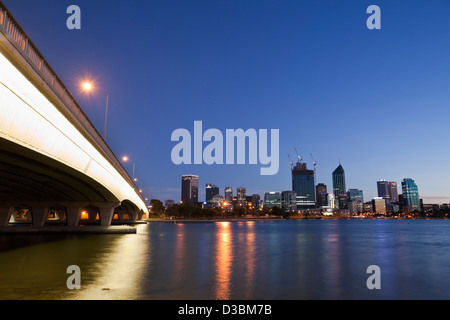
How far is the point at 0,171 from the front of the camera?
3384cm

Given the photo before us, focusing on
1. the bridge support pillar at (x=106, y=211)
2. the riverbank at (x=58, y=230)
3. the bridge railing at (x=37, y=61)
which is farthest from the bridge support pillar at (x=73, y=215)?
the bridge railing at (x=37, y=61)

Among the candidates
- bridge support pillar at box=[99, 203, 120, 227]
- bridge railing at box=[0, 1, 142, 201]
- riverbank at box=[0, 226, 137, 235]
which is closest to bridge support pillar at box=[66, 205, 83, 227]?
riverbank at box=[0, 226, 137, 235]

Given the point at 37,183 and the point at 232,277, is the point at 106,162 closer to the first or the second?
the point at 37,183

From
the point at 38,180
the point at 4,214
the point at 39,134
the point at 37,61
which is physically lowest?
the point at 4,214

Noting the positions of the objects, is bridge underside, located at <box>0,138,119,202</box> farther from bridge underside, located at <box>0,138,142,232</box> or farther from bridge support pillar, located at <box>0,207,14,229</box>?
bridge support pillar, located at <box>0,207,14,229</box>

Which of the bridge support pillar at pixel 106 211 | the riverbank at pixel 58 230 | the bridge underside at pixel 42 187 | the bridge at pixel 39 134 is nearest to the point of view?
the bridge at pixel 39 134

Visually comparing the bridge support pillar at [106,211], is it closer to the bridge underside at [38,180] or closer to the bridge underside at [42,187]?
the bridge underside at [42,187]

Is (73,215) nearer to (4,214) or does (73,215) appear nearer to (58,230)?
(58,230)

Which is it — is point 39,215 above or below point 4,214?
below

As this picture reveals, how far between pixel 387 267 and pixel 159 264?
781 inches

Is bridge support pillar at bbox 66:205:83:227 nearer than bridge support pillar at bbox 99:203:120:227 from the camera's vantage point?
No

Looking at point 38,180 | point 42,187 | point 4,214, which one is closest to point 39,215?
point 4,214
